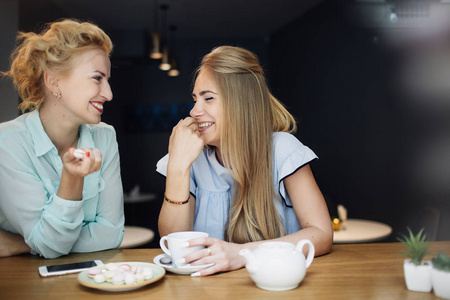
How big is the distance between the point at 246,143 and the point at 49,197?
0.76 metres

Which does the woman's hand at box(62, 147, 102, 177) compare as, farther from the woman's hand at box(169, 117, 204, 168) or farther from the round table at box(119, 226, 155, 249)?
the round table at box(119, 226, 155, 249)

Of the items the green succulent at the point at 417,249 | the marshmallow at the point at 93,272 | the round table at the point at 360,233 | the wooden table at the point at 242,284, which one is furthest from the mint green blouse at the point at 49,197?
the round table at the point at 360,233

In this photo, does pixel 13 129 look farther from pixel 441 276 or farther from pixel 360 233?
pixel 360 233

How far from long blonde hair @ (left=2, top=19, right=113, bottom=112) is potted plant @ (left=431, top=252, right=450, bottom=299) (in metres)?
1.35

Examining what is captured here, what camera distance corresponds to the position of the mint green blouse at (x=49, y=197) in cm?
146

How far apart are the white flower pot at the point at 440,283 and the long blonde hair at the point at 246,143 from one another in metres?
0.71

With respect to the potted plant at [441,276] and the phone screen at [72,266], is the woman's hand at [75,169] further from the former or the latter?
the potted plant at [441,276]

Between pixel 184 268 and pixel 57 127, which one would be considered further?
pixel 57 127

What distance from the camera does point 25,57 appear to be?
1.69 meters

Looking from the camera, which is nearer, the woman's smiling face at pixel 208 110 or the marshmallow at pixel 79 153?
the marshmallow at pixel 79 153

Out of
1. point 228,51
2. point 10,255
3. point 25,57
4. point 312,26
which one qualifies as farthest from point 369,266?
point 312,26

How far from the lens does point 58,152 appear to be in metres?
1.72

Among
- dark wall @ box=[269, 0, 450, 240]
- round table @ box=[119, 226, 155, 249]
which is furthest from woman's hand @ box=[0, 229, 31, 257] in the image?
dark wall @ box=[269, 0, 450, 240]

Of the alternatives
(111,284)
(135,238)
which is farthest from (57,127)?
(135,238)
